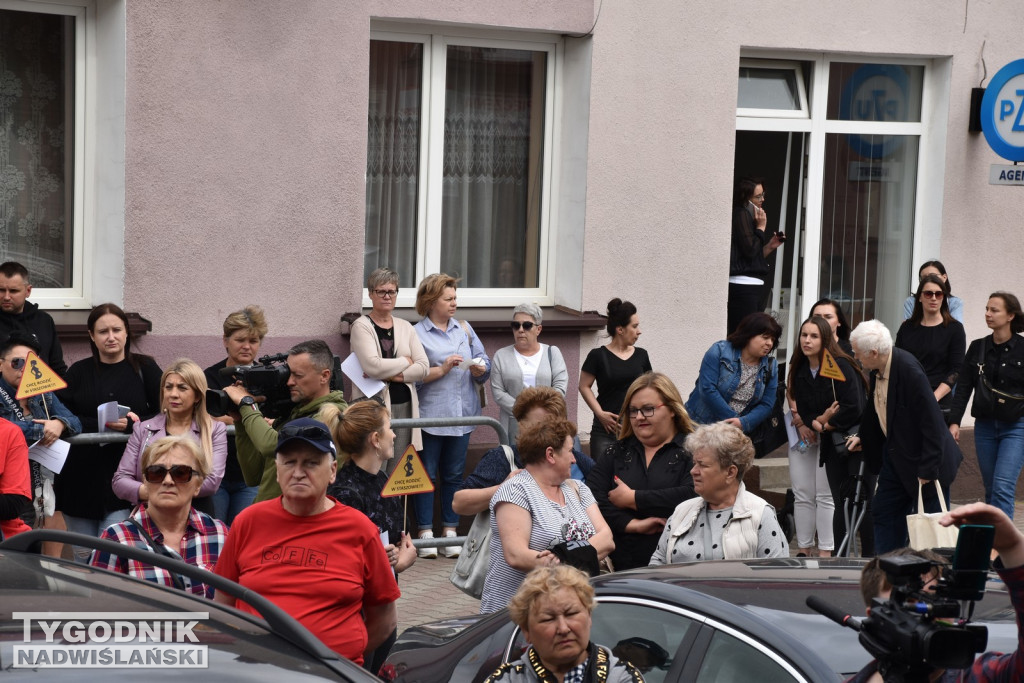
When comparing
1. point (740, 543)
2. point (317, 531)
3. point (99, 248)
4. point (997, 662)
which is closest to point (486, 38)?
point (99, 248)

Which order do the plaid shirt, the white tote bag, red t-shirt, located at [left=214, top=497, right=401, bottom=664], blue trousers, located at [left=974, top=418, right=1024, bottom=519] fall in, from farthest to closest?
blue trousers, located at [left=974, top=418, right=1024, bottom=519]
the white tote bag
the plaid shirt
red t-shirt, located at [left=214, top=497, right=401, bottom=664]

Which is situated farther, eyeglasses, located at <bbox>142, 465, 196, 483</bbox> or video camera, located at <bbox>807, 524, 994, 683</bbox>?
eyeglasses, located at <bbox>142, 465, 196, 483</bbox>

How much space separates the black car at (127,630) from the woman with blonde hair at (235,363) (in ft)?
17.1

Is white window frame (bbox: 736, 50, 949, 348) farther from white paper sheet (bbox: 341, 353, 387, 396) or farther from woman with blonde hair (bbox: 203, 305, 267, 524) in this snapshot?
woman with blonde hair (bbox: 203, 305, 267, 524)

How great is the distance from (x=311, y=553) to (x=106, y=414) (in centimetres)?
352

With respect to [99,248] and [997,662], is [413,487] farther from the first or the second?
[997,662]

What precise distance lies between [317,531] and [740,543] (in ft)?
6.64

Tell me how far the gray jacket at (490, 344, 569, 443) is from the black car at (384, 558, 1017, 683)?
5.07 metres

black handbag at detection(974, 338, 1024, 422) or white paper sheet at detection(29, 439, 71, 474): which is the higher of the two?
black handbag at detection(974, 338, 1024, 422)

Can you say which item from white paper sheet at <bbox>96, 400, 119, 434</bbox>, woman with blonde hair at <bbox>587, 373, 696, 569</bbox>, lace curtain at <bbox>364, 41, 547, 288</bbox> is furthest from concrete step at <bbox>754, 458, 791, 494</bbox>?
white paper sheet at <bbox>96, 400, 119, 434</bbox>

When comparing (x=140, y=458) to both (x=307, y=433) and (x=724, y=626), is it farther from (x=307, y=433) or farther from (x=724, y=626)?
(x=724, y=626)

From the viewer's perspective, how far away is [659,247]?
11.6 meters

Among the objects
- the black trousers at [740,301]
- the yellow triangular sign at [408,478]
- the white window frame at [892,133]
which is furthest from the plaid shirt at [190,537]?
the white window frame at [892,133]

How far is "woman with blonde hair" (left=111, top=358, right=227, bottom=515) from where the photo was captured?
7.48 meters
